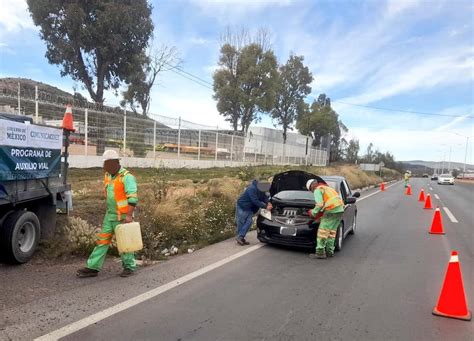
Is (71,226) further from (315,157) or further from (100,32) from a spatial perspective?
(315,157)

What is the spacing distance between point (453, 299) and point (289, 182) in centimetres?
431

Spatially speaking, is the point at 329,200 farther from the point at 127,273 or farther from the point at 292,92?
the point at 292,92

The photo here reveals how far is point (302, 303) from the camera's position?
497 cm

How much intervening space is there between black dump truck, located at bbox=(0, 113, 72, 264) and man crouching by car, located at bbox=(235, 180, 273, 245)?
3.41 metres

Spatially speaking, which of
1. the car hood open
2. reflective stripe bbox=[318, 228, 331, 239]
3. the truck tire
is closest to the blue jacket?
the car hood open

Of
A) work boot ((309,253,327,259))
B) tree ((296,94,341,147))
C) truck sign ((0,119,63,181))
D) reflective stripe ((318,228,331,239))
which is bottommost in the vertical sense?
work boot ((309,253,327,259))

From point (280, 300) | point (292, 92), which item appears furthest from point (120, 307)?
point (292, 92)

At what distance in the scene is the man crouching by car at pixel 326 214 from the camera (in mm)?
7293

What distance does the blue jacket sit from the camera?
8266 millimetres

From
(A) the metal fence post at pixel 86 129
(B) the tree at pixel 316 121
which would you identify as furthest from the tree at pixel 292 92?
(A) the metal fence post at pixel 86 129

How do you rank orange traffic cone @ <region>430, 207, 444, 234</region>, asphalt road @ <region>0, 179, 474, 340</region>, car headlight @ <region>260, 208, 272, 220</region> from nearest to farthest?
asphalt road @ <region>0, 179, 474, 340</region> < car headlight @ <region>260, 208, 272, 220</region> < orange traffic cone @ <region>430, 207, 444, 234</region>

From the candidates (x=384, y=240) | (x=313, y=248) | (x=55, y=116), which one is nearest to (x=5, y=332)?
(x=313, y=248)

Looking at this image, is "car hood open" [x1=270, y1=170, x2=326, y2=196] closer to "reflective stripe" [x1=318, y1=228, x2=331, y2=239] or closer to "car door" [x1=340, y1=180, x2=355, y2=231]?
"car door" [x1=340, y1=180, x2=355, y2=231]

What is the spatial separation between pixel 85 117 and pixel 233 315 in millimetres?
14569
